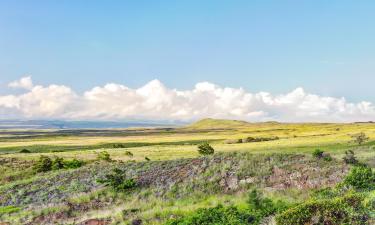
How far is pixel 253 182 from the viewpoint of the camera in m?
31.0

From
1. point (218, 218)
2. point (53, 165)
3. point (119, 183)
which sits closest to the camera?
point (218, 218)

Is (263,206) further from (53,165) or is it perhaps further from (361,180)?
(53,165)

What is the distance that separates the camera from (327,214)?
16.8 metres

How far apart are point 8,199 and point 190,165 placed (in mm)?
14556

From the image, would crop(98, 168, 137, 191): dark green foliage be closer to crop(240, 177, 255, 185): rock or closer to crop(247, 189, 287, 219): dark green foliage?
crop(240, 177, 255, 185): rock

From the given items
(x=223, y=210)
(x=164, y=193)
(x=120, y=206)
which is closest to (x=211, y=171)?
(x=164, y=193)

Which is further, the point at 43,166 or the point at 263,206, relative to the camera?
the point at 43,166

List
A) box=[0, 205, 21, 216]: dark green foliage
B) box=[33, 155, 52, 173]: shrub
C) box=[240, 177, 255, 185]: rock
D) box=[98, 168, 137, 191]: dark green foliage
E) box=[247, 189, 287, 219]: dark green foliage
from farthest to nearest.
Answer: box=[33, 155, 52, 173]: shrub → box=[98, 168, 137, 191]: dark green foliage → box=[0, 205, 21, 216]: dark green foliage → box=[240, 177, 255, 185]: rock → box=[247, 189, 287, 219]: dark green foliage

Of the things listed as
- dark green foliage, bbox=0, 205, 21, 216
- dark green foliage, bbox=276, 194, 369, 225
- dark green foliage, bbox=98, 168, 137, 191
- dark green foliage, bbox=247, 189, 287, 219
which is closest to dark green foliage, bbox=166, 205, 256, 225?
dark green foliage, bbox=247, 189, 287, 219

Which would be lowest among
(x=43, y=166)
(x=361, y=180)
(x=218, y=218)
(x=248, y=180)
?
(x=43, y=166)

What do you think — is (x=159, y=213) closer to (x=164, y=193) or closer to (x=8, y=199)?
(x=164, y=193)

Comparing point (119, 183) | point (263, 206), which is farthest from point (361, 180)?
point (119, 183)

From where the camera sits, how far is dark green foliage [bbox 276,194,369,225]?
54.7 ft

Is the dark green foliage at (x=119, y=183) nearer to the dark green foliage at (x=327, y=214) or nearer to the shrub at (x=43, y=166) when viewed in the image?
the dark green foliage at (x=327, y=214)
